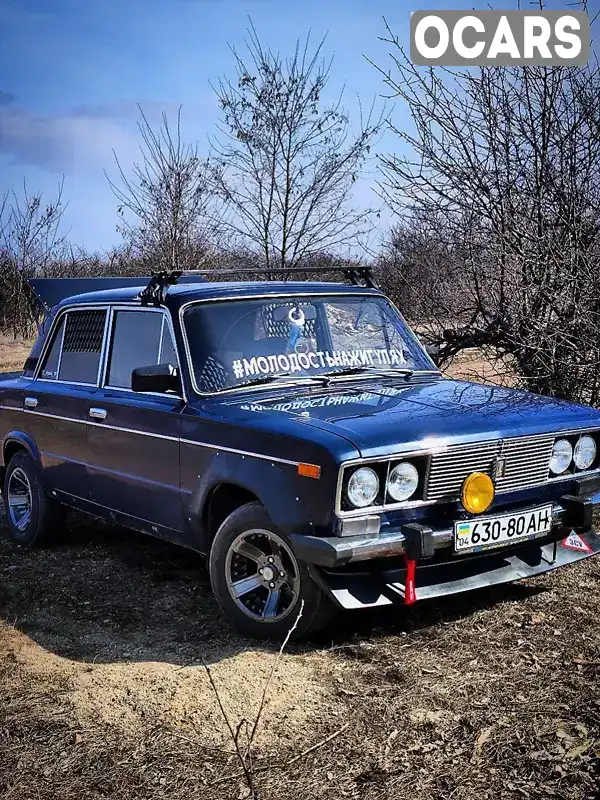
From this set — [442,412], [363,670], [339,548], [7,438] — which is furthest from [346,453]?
[7,438]

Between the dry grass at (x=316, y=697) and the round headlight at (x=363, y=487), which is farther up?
the round headlight at (x=363, y=487)

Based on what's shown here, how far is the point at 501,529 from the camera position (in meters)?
4.05

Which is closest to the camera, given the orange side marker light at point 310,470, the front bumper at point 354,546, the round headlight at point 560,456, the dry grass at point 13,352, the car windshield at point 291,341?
the front bumper at point 354,546

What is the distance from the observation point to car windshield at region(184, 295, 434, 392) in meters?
4.73

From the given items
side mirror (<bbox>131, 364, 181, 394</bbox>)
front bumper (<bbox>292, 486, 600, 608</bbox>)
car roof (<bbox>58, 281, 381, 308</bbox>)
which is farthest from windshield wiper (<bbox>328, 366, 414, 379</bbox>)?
front bumper (<bbox>292, 486, 600, 608</bbox>)

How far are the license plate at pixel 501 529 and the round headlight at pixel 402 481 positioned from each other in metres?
0.26

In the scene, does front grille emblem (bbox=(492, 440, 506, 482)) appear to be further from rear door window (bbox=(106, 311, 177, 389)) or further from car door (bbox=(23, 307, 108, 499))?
car door (bbox=(23, 307, 108, 499))

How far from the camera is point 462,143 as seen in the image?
7902 mm

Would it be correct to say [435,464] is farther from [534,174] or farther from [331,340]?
[534,174]

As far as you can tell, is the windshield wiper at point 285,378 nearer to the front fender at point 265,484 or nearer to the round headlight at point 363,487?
the front fender at point 265,484

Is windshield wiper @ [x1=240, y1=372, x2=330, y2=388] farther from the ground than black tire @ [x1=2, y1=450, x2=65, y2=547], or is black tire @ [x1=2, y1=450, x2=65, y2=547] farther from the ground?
windshield wiper @ [x1=240, y1=372, x2=330, y2=388]

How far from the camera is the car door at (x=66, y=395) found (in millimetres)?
5629

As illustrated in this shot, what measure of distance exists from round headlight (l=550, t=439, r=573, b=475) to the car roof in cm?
168

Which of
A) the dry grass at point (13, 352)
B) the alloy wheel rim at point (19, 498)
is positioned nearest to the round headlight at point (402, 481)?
the alloy wheel rim at point (19, 498)
